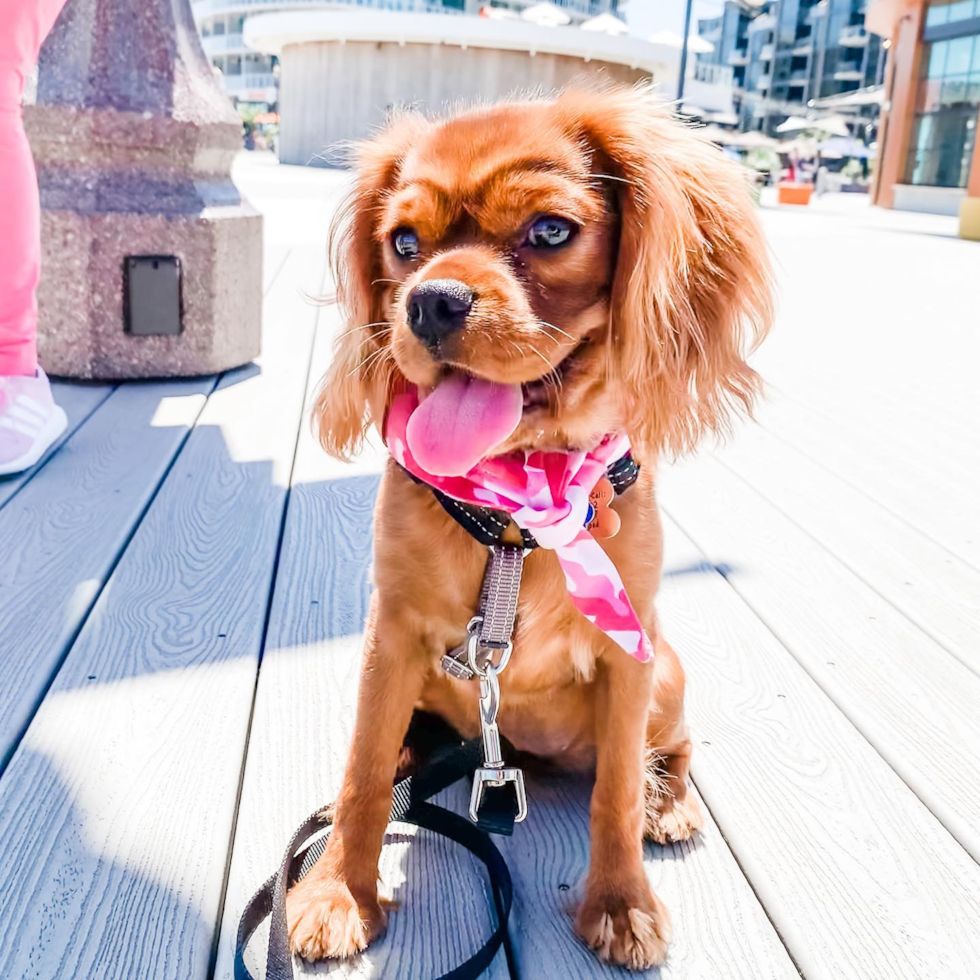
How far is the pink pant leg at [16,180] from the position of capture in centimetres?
257

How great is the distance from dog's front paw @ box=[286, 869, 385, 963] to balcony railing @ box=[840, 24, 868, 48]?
77.7m

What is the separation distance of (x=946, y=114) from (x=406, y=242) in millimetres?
32094

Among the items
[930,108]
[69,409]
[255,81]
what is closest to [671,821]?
[69,409]

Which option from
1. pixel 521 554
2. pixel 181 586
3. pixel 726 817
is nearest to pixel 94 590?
pixel 181 586

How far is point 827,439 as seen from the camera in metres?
3.60

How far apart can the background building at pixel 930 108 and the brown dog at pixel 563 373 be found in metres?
29.1

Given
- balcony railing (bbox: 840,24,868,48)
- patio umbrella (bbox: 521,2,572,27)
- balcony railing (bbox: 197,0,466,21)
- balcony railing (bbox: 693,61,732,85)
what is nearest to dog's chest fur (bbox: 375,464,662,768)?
patio umbrella (bbox: 521,2,572,27)

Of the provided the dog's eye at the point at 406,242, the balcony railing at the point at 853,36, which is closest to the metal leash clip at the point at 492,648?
the dog's eye at the point at 406,242

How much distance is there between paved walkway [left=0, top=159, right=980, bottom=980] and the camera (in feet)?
4.26

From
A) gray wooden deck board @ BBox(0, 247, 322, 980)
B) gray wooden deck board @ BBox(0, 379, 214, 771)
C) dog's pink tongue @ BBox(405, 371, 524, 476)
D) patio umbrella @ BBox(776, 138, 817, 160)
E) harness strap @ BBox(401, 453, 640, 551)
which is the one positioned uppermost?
patio umbrella @ BBox(776, 138, 817, 160)

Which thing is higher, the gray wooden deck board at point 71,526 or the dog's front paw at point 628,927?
the gray wooden deck board at point 71,526

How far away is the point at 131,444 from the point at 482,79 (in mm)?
29635

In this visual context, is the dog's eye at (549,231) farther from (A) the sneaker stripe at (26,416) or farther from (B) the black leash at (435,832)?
(A) the sneaker stripe at (26,416)

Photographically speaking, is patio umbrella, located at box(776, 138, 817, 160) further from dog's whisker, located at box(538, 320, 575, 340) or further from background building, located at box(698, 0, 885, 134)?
dog's whisker, located at box(538, 320, 575, 340)
